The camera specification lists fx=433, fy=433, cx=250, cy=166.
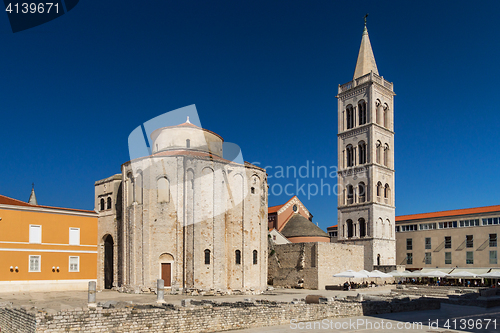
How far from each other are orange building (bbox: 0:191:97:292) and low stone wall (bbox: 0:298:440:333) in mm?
16339

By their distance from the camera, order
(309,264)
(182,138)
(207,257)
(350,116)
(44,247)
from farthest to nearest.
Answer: (350,116)
(309,264)
(182,138)
(44,247)
(207,257)

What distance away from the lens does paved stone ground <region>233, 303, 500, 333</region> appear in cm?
1658

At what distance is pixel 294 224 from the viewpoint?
55062mm

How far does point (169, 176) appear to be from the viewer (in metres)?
33.4

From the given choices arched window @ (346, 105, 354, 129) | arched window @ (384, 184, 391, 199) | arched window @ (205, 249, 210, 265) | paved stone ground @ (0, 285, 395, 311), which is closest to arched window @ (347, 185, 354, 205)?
arched window @ (384, 184, 391, 199)

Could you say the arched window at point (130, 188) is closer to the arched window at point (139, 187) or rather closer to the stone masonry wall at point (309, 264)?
the arched window at point (139, 187)

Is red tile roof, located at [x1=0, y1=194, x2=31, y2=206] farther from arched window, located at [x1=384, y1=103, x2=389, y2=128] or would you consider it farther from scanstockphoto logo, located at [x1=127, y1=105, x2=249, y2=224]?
arched window, located at [x1=384, y1=103, x2=389, y2=128]

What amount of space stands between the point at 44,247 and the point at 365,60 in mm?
41404

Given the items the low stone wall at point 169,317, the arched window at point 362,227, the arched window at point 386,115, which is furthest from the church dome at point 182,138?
the arched window at point 386,115

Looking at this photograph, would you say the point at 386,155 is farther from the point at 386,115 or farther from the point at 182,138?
the point at 182,138

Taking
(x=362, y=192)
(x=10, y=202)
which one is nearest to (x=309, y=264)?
(x=362, y=192)

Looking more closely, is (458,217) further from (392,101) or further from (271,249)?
(271,249)

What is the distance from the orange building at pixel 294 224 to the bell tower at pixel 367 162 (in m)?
3.13

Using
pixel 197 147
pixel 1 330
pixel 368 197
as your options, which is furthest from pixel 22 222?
pixel 368 197
